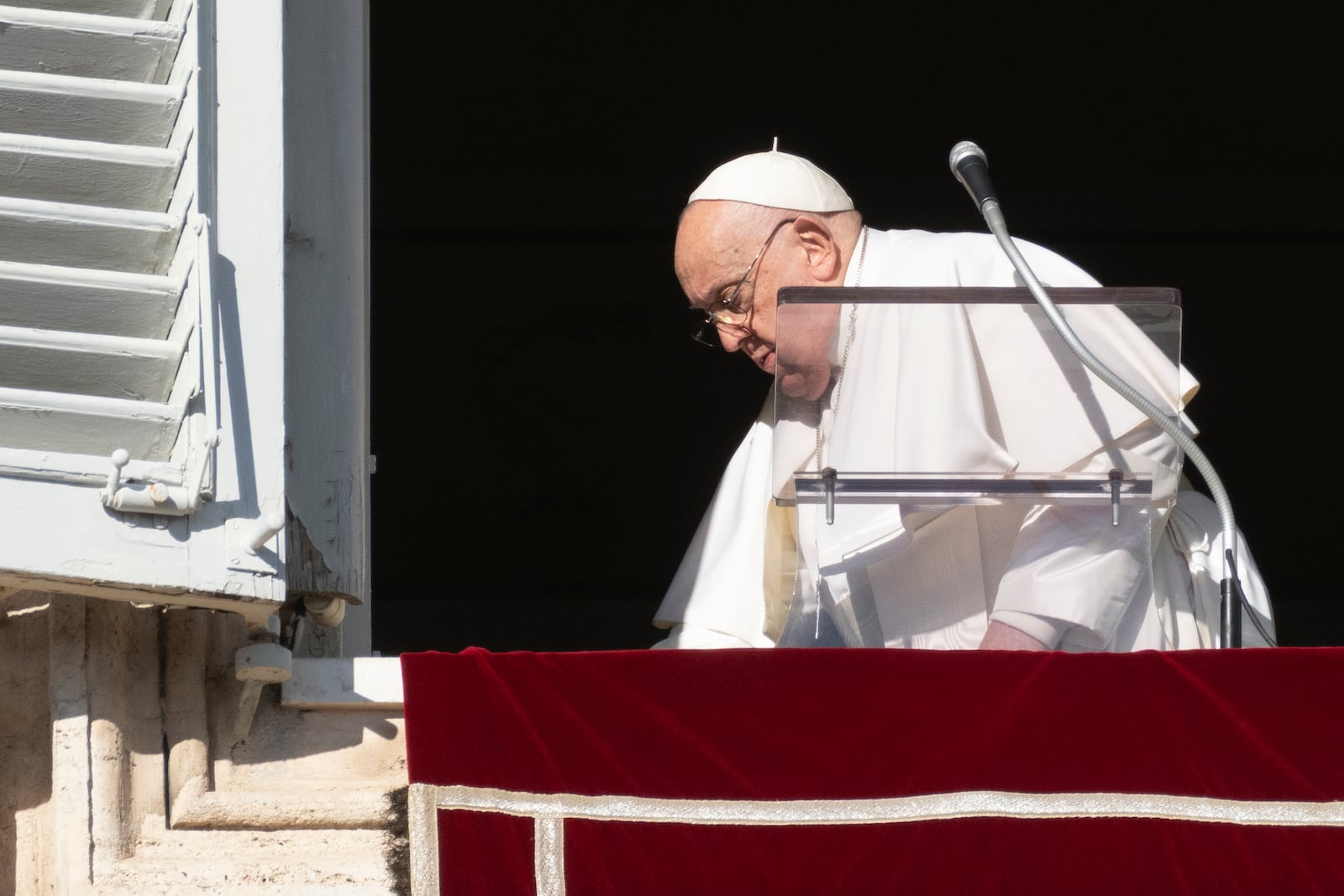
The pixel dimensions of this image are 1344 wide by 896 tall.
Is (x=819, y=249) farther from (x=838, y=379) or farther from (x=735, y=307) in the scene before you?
(x=838, y=379)

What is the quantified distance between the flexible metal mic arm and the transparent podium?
2.7 inches

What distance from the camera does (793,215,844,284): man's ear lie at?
363 centimetres

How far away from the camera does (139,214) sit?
296 cm

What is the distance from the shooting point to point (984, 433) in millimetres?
2994

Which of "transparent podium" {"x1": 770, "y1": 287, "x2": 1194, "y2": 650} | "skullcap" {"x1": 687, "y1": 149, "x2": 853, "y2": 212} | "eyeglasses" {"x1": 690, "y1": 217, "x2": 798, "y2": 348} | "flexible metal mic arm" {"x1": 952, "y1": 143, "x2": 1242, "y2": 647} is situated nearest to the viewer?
"flexible metal mic arm" {"x1": 952, "y1": 143, "x2": 1242, "y2": 647}

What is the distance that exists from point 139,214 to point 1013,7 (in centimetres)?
358

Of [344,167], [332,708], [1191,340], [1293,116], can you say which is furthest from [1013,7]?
[332,708]

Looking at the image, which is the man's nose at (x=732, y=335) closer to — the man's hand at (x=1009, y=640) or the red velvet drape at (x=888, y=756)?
the man's hand at (x=1009, y=640)

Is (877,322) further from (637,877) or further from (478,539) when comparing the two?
(478,539)

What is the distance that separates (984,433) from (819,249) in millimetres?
741

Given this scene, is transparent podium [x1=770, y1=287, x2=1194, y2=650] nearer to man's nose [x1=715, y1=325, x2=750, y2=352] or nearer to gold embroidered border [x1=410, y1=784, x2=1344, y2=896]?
gold embroidered border [x1=410, y1=784, x2=1344, y2=896]

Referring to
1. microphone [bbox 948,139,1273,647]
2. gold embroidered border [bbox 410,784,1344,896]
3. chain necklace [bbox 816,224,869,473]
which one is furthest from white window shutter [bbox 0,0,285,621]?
microphone [bbox 948,139,1273,647]

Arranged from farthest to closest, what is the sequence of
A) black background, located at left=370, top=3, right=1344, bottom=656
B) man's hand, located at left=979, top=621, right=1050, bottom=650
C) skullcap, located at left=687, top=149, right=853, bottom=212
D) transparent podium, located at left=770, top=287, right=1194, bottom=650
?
black background, located at left=370, top=3, right=1344, bottom=656 → skullcap, located at left=687, top=149, right=853, bottom=212 → man's hand, located at left=979, top=621, right=1050, bottom=650 → transparent podium, located at left=770, top=287, right=1194, bottom=650

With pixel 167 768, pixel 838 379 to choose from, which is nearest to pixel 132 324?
pixel 167 768
